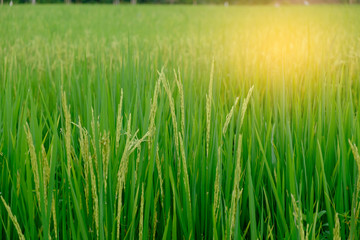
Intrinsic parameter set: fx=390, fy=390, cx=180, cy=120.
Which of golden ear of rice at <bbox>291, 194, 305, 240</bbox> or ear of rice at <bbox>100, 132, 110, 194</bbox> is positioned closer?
golden ear of rice at <bbox>291, 194, 305, 240</bbox>

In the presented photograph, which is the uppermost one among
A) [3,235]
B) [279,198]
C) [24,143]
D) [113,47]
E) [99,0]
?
[99,0]

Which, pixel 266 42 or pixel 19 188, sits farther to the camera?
pixel 266 42

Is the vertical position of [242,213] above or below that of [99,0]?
below

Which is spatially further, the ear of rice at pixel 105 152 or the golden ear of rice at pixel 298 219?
the ear of rice at pixel 105 152

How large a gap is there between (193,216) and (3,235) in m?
0.46

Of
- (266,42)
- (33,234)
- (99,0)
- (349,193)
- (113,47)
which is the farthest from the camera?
(99,0)

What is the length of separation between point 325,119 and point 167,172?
690 mm

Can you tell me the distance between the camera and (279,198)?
2.98 ft

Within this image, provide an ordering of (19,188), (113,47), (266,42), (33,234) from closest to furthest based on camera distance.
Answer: (33,234)
(19,188)
(266,42)
(113,47)

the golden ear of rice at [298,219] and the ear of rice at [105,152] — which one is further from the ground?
the ear of rice at [105,152]

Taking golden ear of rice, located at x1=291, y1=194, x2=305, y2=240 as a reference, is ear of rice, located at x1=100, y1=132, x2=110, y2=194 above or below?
above

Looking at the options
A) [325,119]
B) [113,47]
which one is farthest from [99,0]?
[325,119]

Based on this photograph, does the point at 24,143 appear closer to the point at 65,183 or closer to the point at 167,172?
Result: the point at 65,183

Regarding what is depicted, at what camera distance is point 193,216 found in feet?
2.85
